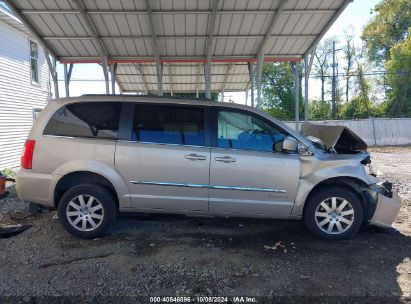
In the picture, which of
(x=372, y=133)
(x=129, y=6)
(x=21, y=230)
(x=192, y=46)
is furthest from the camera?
(x=372, y=133)

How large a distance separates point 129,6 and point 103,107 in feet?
9.57

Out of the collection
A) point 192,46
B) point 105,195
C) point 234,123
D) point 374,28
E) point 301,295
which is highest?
point 374,28

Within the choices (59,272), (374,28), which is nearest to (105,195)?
(59,272)

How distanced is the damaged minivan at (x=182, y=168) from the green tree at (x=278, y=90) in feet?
120

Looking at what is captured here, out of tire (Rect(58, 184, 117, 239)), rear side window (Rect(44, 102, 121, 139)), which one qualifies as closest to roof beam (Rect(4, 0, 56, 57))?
rear side window (Rect(44, 102, 121, 139))

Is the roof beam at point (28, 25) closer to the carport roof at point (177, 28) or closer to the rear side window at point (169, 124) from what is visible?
the carport roof at point (177, 28)

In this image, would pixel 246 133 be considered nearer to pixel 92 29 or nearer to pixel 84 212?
pixel 84 212

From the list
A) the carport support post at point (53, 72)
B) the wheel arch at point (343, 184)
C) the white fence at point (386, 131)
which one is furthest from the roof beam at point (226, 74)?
the white fence at point (386, 131)

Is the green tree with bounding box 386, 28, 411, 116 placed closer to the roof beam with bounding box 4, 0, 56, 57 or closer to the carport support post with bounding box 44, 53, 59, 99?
the carport support post with bounding box 44, 53, 59, 99

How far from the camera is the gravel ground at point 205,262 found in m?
3.54

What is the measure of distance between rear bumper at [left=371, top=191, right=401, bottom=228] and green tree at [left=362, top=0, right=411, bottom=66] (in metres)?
37.9

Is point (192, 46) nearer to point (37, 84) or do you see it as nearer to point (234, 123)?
point (234, 123)

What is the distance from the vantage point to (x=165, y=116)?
4816mm

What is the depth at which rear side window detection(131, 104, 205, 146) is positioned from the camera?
15.5 ft
